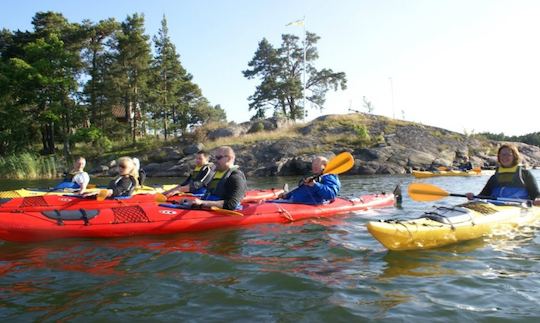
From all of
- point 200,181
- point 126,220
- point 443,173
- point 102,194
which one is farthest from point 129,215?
point 443,173

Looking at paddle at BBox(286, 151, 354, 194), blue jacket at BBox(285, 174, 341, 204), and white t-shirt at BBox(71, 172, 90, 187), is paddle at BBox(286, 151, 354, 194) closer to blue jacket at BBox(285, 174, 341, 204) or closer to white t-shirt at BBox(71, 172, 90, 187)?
blue jacket at BBox(285, 174, 341, 204)

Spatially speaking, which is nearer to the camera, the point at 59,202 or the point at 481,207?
the point at 481,207

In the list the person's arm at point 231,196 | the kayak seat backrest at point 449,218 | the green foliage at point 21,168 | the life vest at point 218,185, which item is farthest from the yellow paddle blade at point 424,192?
the green foliage at point 21,168

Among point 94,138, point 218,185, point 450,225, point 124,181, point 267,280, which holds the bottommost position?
point 267,280

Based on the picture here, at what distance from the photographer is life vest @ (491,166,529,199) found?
658cm

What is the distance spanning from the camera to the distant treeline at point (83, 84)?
2591 centimetres

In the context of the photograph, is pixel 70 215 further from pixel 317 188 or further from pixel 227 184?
pixel 317 188

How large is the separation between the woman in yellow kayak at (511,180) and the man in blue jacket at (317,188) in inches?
82.7

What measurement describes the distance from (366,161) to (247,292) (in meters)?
18.9

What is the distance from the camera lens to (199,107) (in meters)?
34.0

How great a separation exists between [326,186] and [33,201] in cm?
513

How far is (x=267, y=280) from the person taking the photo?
4164 mm

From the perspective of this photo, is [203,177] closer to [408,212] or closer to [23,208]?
[23,208]

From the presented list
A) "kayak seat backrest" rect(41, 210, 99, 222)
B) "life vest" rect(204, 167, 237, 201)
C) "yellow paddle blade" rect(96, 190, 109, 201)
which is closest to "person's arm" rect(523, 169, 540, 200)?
"life vest" rect(204, 167, 237, 201)
